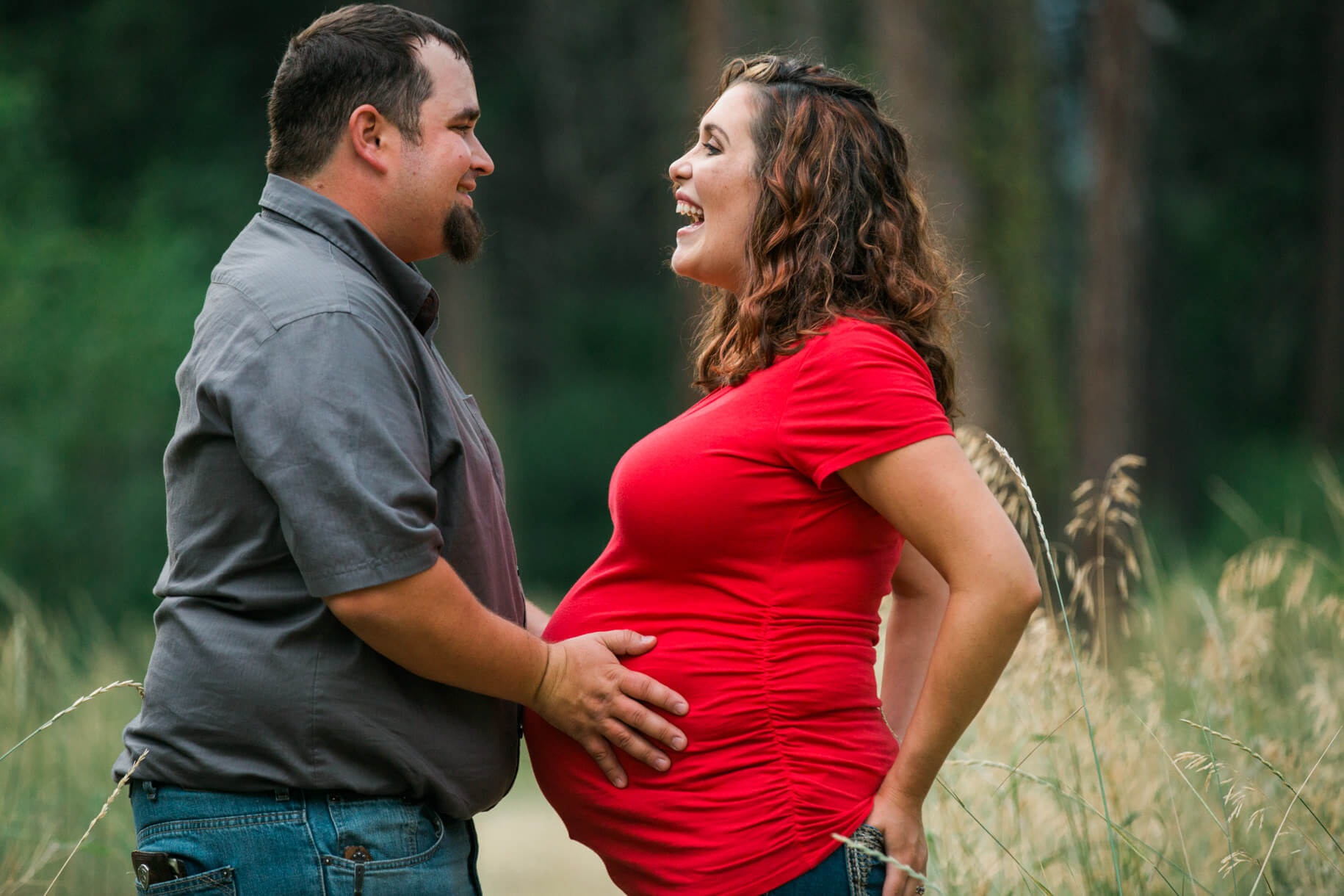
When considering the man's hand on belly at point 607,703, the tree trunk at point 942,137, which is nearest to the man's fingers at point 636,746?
the man's hand on belly at point 607,703

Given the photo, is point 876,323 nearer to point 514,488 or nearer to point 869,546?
point 869,546

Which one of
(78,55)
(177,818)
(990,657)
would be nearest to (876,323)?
(990,657)

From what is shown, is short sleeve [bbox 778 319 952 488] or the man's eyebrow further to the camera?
the man's eyebrow

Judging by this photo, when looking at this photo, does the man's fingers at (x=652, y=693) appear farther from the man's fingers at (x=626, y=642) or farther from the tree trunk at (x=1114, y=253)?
the tree trunk at (x=1114, y=253)

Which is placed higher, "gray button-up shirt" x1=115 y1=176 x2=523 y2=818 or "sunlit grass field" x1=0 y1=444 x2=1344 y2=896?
"gray button-up shirt" x1=115 y1=176 x2=523 y2=818

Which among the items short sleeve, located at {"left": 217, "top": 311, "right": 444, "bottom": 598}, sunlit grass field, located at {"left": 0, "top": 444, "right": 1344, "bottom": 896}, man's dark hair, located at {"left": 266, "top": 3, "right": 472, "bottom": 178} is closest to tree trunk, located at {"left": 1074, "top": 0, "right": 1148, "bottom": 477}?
sunlit grass field, located at {"left": 0, "top": 444, "right": 1344, "bottom": 896}

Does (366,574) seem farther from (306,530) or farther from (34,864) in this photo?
(34,864)

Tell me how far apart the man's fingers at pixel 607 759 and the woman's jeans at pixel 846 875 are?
0.31 metres

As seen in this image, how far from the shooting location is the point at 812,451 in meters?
1.96

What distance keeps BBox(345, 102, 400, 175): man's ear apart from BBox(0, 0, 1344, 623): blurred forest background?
1.34 m

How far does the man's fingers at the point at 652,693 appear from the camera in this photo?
202 cm

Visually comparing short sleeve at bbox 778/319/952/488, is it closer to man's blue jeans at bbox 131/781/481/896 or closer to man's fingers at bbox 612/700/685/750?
man's fingers at bbox 612/700/685/750

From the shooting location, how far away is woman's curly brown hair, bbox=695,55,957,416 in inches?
84.6

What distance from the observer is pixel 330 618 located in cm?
194
